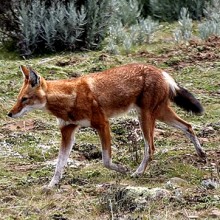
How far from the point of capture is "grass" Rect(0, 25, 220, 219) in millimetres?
6176

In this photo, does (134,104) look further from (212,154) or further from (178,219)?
(178,219)

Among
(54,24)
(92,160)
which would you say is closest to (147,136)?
(92,160)

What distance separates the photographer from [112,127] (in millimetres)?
9062

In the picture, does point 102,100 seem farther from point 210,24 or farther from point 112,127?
point 210,24

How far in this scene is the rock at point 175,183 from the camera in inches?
264

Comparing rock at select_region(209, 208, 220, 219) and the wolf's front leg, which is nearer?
rock at select_region(209, 208, 220, 219)

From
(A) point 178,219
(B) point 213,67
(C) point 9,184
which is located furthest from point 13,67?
(A) point 178,219

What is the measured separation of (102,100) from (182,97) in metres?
0.94

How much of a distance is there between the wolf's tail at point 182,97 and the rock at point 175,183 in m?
1.10

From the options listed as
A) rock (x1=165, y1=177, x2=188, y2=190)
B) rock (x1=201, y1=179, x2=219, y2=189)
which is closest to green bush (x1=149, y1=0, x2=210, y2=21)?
rock (x1=165, y1=177, x2=188, y2=190)

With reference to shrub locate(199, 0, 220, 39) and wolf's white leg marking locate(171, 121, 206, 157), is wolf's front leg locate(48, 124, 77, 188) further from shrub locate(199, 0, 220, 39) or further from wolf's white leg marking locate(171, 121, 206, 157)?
shrub locate(199, 0, 220, 39)

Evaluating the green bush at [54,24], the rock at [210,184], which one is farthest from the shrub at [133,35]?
the rock at [210,184]

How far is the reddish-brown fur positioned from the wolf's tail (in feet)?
0.26

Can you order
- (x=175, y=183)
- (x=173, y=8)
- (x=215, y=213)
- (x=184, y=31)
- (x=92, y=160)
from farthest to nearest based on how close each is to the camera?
(x=173, y=8), (x=184, y=31), (x=92, y=160), (x=175, y=183), (x=215, y=213)
